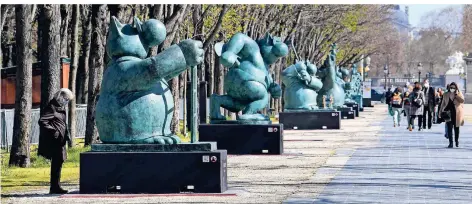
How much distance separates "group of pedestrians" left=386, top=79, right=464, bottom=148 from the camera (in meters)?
28.7

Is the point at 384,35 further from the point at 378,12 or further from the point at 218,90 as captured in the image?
the point at 218,90

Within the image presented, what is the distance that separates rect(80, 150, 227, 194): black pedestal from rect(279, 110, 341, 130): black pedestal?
22503mm

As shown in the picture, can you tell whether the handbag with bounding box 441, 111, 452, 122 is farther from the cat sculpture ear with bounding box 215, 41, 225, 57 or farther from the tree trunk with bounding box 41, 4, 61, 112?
the tree trunk with bounding box 41, 4, 61, 112

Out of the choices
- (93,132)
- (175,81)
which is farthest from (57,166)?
(175,81)

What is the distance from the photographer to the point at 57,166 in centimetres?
1733

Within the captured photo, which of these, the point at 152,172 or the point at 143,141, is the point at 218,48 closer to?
the point at 143,141

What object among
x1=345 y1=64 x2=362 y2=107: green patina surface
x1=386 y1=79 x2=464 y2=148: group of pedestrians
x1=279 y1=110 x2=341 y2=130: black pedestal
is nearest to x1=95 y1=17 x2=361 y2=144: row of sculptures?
x1=386 y1=79 x2=464 y2=148: group of pedestrians

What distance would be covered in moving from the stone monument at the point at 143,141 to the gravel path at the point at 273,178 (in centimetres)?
28

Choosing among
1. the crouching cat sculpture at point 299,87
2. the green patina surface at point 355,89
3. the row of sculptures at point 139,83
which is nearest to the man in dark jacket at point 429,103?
the crouching cat sculpture at point 299,87

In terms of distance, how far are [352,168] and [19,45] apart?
6376 millimetres

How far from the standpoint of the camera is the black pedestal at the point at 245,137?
25.7 meters

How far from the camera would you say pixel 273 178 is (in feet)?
65.1

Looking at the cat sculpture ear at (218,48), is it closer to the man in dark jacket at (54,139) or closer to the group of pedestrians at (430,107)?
the man in dark jacket at (54,139)

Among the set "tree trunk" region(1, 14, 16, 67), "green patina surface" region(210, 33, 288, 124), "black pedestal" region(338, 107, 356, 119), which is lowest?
"black pedestal" region(338, 107, 356, 119)
